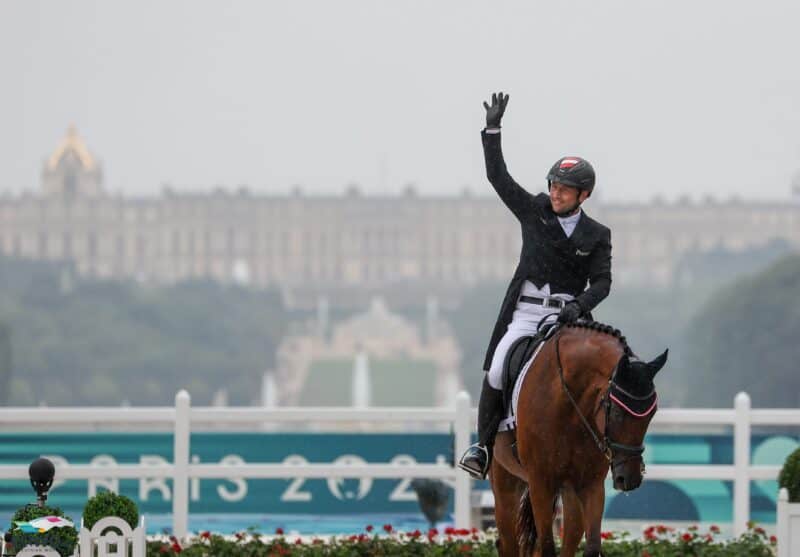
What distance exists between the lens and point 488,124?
948cm

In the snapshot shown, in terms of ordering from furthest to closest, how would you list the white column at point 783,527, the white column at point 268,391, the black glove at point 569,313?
1. the white column at point 268,391
2. the white column at point 783,527
3. the black glove at point 569,313

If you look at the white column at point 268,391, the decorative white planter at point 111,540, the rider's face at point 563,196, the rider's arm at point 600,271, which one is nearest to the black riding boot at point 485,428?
the rider's arm at point 600,271

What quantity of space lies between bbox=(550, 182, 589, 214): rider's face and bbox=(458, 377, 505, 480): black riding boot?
34.9 inches

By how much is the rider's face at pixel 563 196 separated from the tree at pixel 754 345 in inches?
1783

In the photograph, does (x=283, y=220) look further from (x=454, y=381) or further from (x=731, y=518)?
(x=731, y=518)

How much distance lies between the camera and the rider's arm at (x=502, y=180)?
9438mm

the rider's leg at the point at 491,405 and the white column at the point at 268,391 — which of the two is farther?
Answer: the white column at the point at 268,391

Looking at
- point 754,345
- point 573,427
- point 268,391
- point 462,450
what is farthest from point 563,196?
point 268,391

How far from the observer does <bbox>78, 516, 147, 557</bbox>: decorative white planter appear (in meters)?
9.35

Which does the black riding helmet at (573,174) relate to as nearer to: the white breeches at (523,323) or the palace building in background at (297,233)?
the white breeches at (523,323)

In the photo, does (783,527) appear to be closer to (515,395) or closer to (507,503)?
(507,503)

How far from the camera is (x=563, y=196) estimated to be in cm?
935

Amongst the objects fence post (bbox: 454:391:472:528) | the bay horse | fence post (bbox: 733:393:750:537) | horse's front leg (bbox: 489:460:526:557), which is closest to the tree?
fence post (bbox: 733:393:750:537)

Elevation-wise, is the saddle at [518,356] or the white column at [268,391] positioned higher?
the saddle at [518,356]
